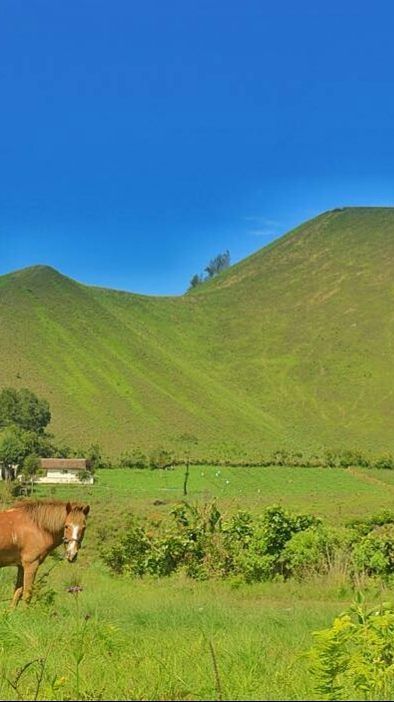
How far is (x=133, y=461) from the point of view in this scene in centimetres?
10781

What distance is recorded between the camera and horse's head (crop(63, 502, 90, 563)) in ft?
37.2

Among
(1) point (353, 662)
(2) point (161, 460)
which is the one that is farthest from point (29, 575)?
(2) point (161, 460)

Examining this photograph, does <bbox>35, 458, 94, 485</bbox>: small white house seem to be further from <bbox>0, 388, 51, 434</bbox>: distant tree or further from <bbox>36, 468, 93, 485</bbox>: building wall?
<bbox>0, 388, 51, 434</bbox>: distant tree

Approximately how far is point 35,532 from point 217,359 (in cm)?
14980

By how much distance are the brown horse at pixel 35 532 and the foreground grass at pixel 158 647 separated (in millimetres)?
744

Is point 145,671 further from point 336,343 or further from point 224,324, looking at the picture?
point 224,324

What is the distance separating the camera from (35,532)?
1150 cm

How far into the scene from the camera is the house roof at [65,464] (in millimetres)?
99250

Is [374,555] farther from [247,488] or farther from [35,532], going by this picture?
[247,488]

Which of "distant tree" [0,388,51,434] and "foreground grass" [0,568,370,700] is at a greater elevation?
"distant tree" [0,388,51,434]

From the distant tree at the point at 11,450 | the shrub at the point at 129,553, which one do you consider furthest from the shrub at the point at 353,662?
the distant tree at the point at 11,450

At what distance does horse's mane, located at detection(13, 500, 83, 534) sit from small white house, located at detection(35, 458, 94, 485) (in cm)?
8411

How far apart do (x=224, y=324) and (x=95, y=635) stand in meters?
175

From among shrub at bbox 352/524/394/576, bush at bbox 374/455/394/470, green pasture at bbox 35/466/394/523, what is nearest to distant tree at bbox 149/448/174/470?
green pasture at bbox 35/466/394/523
